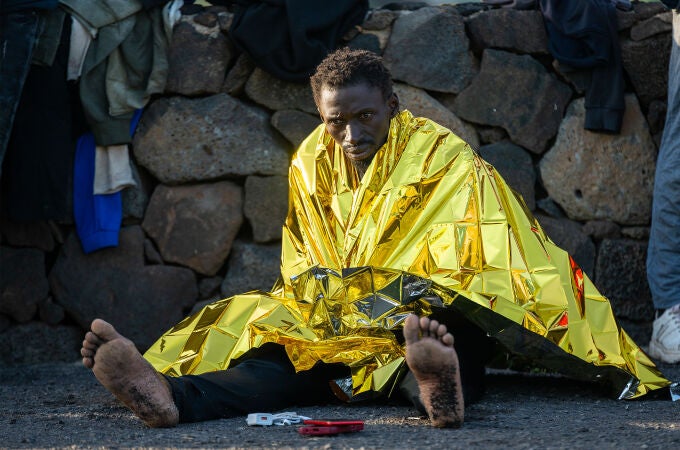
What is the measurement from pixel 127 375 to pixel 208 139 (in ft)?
7.38

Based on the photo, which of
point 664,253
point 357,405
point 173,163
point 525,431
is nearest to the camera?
point 525,431

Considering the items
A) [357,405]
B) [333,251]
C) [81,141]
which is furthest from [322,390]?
[81,141]

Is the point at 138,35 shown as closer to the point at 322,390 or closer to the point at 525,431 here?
the point at 322,390

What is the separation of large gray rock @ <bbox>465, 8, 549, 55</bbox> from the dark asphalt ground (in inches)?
67.8

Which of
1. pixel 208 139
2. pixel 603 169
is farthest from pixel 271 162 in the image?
pixel 603 169

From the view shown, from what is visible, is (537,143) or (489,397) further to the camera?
(537,143)

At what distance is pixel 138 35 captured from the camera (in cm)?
470

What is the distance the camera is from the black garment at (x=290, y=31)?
15.0ft

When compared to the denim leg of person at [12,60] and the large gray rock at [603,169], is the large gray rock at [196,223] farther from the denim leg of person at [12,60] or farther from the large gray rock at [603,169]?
the large gray rock at [603,169]

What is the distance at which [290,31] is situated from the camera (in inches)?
180

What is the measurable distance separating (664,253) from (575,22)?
1150 millimetres

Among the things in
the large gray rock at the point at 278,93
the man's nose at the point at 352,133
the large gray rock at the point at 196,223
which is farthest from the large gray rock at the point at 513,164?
the man's nose at the point at 352,133

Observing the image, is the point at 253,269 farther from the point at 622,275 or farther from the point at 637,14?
the point at 637,14

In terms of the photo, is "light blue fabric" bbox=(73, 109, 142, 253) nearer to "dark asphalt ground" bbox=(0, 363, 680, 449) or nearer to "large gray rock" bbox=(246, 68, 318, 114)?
"large gray rock" bbox=(246, 68, 318, 114)
